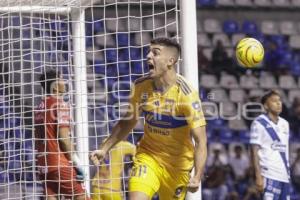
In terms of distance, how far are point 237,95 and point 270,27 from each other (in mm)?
1563

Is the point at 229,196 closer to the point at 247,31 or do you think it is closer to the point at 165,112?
the point at 247,31

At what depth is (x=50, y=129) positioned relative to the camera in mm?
9781

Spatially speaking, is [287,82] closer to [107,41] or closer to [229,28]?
[229,28]

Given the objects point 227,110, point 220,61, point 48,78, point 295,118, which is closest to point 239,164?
point 227,110

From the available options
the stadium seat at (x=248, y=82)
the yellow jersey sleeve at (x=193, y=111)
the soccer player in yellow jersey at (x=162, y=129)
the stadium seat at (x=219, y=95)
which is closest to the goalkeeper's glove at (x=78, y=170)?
the soccer player in yellow jersey at (x=162, y=129)

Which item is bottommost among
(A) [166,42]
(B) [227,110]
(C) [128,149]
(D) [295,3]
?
(C) [128,149]

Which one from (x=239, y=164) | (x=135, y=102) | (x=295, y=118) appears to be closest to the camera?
(x=135, y=102)

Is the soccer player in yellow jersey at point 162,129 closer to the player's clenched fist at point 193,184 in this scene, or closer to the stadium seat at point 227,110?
the player's clenched fist at point 193,184

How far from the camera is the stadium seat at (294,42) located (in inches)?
666

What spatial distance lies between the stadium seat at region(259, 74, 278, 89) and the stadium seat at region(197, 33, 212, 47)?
3.53ft

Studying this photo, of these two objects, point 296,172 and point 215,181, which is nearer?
point 215,181

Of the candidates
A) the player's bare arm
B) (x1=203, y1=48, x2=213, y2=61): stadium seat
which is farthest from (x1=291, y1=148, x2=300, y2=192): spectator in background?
the player's bare arm

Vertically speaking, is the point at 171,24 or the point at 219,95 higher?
the point at 171,24

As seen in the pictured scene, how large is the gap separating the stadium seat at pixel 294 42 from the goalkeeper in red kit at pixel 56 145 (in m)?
7.87
